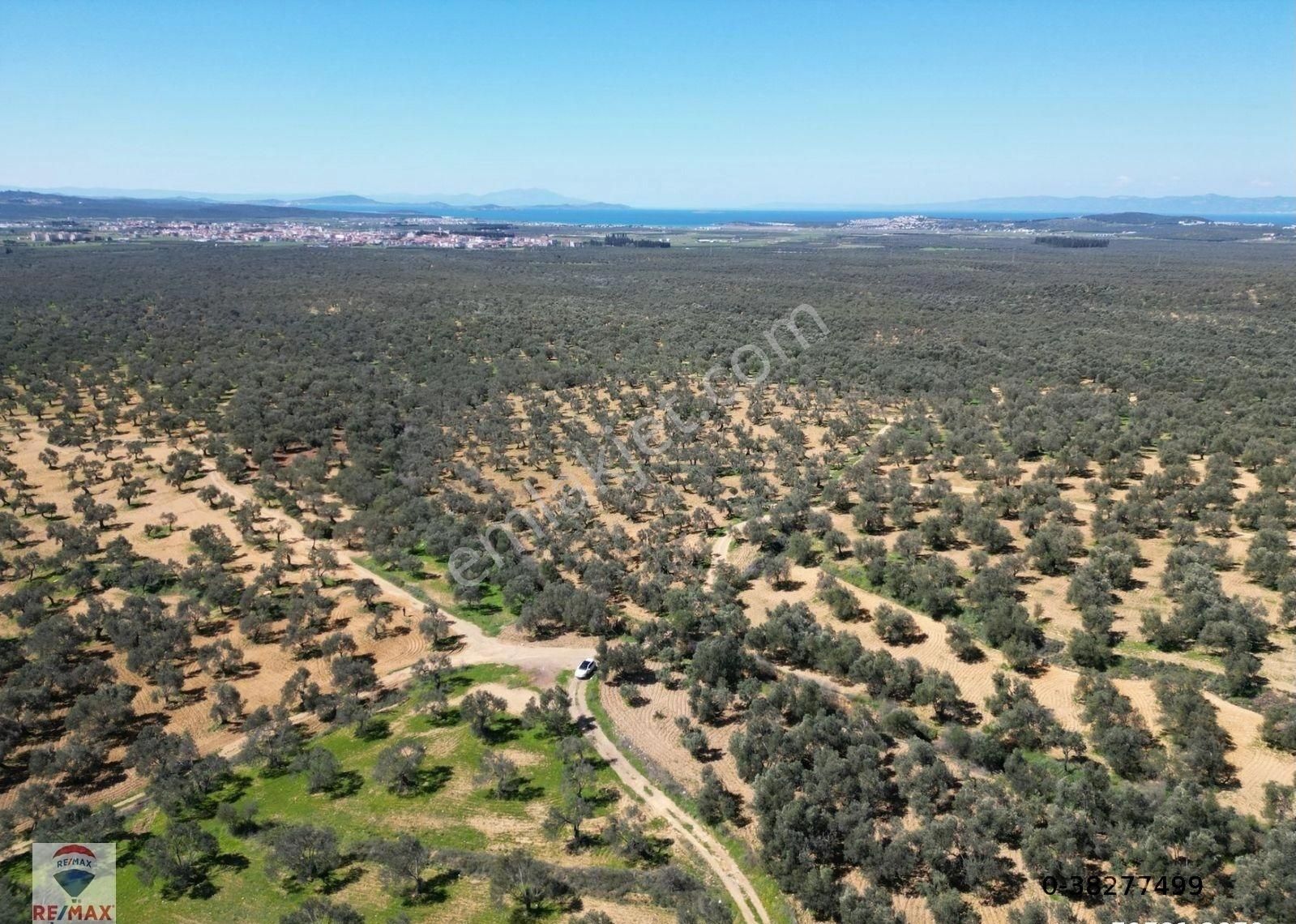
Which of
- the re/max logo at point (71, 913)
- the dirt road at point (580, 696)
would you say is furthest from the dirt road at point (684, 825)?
the re/max logo at point (71, 913)

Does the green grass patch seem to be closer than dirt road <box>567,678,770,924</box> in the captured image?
No

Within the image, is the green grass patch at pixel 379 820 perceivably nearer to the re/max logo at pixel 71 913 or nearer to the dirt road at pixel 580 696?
the re/max logo at pixel 71 913

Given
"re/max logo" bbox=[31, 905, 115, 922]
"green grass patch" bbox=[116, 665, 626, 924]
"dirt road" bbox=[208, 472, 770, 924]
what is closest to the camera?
"re/max logo" bbox=[31, 905, 115, 922]

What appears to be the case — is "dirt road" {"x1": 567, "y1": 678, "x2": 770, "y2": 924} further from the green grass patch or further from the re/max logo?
the re/max logo

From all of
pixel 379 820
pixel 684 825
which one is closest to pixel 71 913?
pixel 379 820

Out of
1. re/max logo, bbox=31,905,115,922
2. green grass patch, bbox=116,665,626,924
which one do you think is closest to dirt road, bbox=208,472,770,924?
green grass patch, bbox=116,665,626,924

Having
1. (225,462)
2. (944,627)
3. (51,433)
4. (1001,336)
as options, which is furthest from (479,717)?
(1001,336)

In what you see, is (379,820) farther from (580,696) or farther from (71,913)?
(580,696)

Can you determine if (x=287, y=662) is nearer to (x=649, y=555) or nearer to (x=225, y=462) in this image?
(x=649, y=555)
